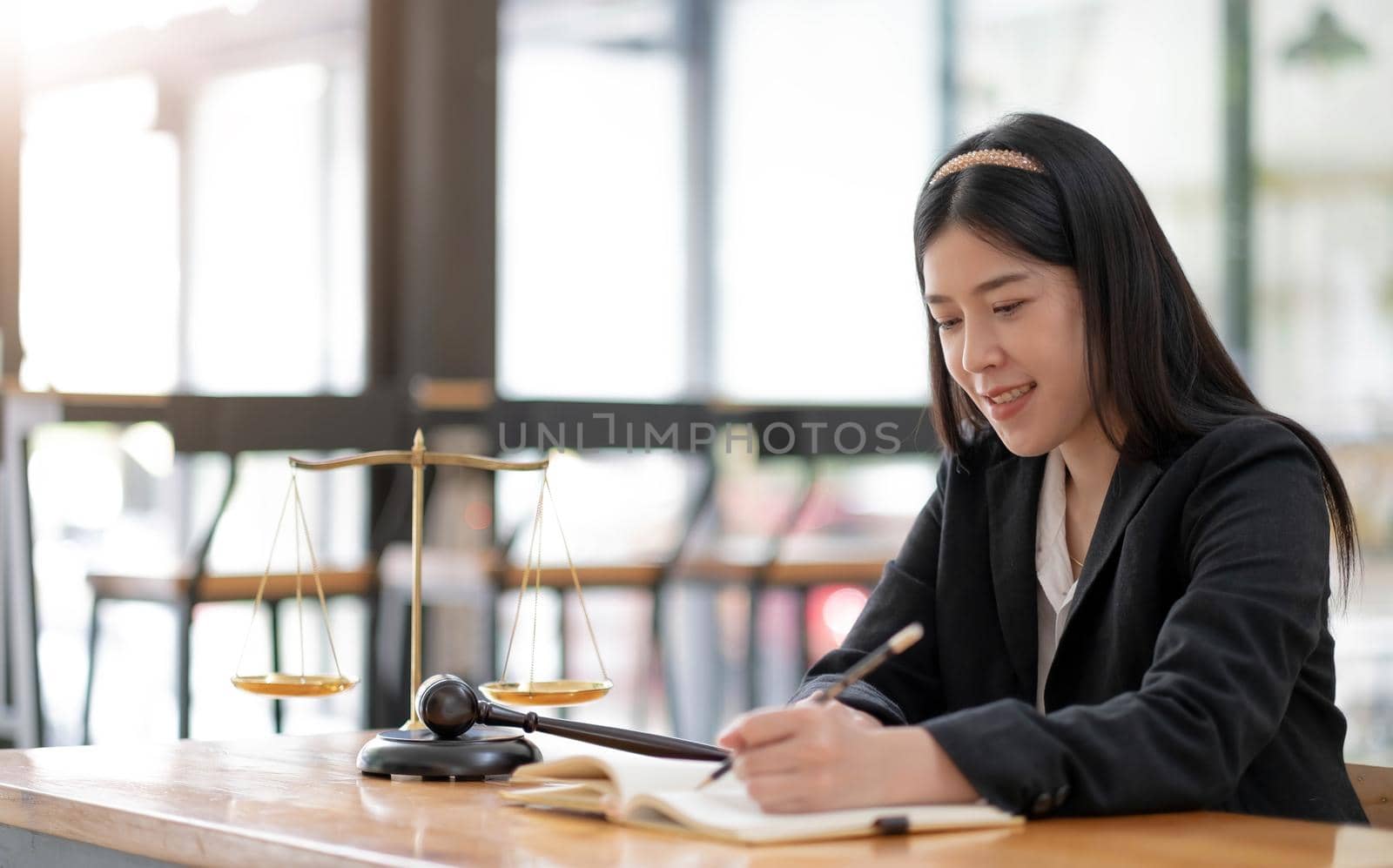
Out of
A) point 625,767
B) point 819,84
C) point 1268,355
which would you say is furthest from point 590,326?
point 625,767

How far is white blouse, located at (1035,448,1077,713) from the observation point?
1574 millimetres

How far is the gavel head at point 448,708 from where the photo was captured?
1424mm

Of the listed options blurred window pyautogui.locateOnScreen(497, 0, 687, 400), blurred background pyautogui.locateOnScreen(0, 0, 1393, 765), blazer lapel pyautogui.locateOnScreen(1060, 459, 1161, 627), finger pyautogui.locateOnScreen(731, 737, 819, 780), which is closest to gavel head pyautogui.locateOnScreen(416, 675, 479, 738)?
finger pyautogui.locateOnScreen(731, 737, 819, 780)

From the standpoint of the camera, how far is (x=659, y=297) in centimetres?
560

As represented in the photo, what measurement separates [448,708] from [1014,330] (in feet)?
1.83

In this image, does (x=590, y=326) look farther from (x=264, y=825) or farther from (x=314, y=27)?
(x=264, y=825)

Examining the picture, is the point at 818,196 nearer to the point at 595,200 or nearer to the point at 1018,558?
the point at 595,200

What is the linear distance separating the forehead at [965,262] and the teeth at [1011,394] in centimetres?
10

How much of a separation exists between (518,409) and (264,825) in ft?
11.4

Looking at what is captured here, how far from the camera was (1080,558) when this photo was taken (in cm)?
158

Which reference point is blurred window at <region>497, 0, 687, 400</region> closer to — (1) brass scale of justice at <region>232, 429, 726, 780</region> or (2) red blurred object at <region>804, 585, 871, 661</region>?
(2) red blurred object at <region>804, 585, 871, 661</region>

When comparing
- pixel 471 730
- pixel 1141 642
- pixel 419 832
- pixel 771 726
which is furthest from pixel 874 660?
pixel 471 730

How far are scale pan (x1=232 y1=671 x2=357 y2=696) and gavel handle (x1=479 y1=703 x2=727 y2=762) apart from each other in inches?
10.0

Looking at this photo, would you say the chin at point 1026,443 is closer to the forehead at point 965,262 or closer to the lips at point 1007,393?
the lips at point 1007,393
